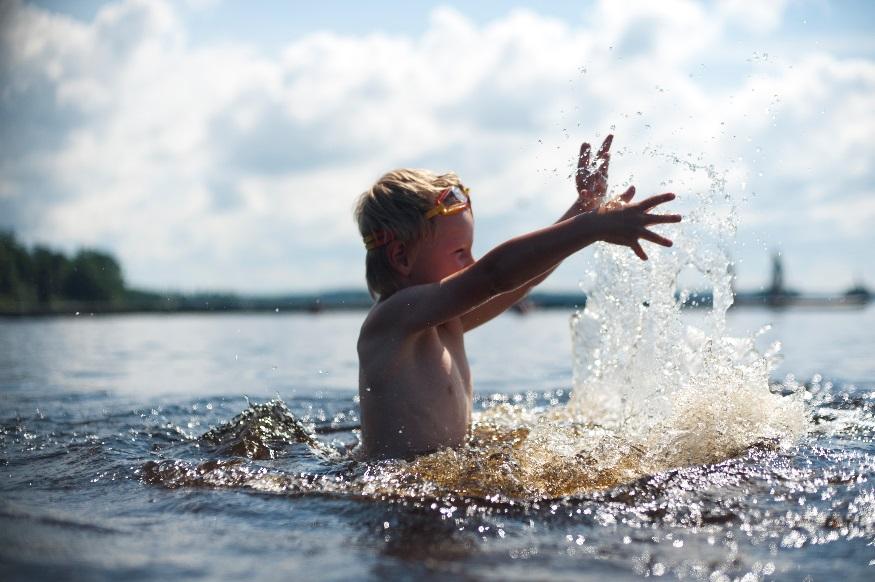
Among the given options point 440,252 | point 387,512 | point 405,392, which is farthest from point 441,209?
point 387,512

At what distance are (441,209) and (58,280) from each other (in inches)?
2252

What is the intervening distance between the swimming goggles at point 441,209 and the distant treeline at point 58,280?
2738cm

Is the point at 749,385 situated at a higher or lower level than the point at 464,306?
lower

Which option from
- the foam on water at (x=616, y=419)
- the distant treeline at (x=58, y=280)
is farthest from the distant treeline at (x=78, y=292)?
the foam on water at (x=616, y=419)

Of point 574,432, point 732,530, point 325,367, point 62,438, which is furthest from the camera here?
point 325,367

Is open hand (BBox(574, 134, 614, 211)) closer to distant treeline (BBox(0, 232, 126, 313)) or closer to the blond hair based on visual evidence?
the blond hair

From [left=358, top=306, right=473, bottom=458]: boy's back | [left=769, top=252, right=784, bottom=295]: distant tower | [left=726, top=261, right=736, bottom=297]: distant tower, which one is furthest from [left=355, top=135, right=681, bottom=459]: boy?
[left=769, top=252, right=784, bottom=295]: distant tower

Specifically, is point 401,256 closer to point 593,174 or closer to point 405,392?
point 405,392

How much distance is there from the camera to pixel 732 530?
9.15 feet

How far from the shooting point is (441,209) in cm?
388

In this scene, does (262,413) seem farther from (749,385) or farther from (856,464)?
(856,464)

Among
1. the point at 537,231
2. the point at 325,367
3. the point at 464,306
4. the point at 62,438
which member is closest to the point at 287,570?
the point at 464,306

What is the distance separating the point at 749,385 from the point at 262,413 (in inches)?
117


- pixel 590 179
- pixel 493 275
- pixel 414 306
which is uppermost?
pixel 590 179
